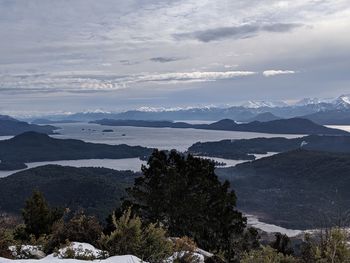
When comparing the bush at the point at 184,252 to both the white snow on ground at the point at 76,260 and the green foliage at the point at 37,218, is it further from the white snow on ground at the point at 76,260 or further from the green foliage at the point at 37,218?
the green foliage at the point at 37,218

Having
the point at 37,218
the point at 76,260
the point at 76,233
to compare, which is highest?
the point at 76,260

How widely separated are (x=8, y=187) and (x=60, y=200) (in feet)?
99.9

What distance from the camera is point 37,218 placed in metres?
17.6

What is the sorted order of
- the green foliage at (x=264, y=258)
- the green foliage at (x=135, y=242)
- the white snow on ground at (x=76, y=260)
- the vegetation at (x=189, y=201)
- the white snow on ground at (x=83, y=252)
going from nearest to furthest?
the white snow on ground at (x=76, y=260), the green foliage at (x=264, y=258), the white snow on ground at (x=83, y=252), the green foliage at (x=135, y=242), the vegetation at (x=189, y=201)

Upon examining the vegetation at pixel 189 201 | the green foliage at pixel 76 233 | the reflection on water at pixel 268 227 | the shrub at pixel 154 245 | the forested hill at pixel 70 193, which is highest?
the shrub at pixel 154 245

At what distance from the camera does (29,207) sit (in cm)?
1764

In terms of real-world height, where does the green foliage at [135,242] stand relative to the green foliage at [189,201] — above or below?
above

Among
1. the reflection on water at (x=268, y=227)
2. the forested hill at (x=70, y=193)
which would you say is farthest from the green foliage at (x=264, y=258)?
the reflection on water at (x=268, y=227)

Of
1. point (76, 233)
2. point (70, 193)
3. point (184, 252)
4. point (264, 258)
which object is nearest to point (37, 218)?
point (76, 233)

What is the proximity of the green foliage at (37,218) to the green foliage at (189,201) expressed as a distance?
10367 millimetres

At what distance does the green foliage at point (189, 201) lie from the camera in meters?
27.9

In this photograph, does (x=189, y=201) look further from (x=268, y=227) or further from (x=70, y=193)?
(x=70, y=193)

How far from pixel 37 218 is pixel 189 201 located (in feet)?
42.4

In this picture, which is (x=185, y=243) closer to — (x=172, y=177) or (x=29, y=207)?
(x=29, y=207)
